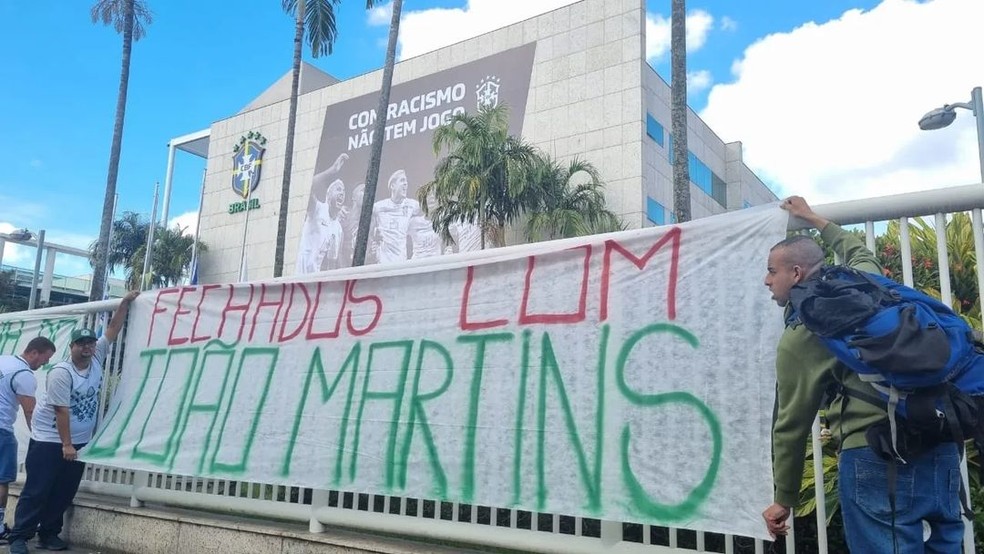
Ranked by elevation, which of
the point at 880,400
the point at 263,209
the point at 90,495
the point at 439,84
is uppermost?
the point at 439,84

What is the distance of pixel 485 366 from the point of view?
154 inches

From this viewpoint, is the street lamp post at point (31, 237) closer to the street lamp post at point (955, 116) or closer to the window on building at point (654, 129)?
the window on building at point (654, 129)

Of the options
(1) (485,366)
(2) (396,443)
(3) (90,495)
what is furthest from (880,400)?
(3) (90,495)

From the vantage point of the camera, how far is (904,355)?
2.04 metres

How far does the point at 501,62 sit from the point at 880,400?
103ft

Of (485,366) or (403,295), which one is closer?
(485,366)

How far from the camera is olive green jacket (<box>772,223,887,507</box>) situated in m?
2.35

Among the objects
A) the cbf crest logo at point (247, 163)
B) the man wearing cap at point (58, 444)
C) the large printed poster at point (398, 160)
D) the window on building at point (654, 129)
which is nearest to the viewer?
the man wearing cap at point (58, 444)

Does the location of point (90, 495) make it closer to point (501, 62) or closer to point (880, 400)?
point (880, 400)

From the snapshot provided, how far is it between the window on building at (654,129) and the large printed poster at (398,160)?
5.41 metres

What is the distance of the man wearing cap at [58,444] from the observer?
5551 millimetres

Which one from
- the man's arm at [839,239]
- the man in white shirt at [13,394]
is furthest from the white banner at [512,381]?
the man in white shirt at [13,394]

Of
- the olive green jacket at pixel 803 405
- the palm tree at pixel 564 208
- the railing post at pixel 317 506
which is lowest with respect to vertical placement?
the railing post at pixel 317 506

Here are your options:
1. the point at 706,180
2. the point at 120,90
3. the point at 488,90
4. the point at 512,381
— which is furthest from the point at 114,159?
the point at 706,180
